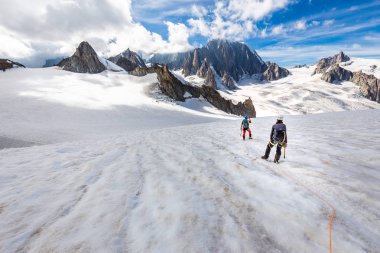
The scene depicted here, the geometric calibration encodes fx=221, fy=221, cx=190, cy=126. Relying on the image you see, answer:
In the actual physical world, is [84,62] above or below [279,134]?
above

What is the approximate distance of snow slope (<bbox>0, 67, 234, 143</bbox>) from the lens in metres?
21.0

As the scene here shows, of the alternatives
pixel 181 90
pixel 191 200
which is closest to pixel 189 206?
pixel 191 200

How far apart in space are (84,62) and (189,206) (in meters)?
93.3

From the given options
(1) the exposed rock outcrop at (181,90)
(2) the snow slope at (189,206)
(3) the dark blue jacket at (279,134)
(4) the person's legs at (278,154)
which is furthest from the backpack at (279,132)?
(1) the exposed rock outcrop at (181,90)

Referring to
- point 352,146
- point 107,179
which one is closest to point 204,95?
point 352,146

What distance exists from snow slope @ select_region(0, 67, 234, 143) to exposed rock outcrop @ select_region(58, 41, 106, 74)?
17558 mm

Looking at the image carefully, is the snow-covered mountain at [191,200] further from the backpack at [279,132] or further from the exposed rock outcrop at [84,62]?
the exposed rock outcrop at [84,62]

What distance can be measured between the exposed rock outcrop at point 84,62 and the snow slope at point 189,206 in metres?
84.8

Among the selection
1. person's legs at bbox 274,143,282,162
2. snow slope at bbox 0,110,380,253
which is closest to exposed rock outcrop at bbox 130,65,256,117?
person's legs at bbox 274,143,282,162

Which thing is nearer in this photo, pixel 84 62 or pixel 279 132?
pixel 279 132

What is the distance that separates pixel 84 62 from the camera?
8475 cm

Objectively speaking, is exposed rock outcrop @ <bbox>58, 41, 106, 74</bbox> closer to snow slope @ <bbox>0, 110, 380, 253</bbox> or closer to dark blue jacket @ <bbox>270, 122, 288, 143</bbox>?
snow slope @ <bbox>0, 110, 380, 253</bbox>

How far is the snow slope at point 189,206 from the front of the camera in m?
3.69

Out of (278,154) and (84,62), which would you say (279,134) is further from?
(84,62)
